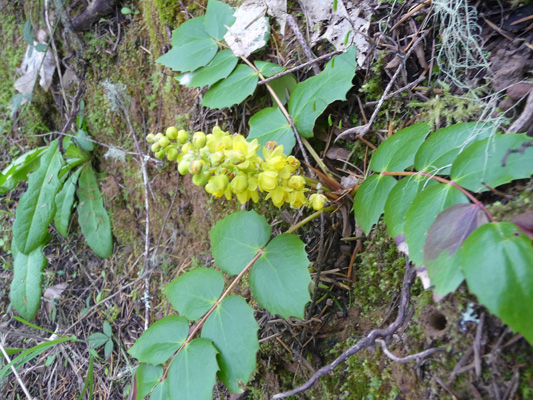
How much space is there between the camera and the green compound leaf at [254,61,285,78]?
5.49 ft

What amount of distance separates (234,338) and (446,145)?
99 centimetres

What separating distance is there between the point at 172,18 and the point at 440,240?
1.95 m

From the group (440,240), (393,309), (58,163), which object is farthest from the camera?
(58,163)

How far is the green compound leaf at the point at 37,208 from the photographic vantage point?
8.13 feet

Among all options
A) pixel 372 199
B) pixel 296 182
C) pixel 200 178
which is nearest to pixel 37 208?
pixel 200 178

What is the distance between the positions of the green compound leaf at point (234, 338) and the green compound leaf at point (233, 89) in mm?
895

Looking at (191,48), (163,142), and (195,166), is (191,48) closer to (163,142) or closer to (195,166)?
(163,142)

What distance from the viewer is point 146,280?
2.15 metres

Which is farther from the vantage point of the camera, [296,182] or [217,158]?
[296,182]

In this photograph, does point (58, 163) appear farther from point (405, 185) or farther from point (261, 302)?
point (405, 185)

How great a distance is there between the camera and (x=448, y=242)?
939 millimetres

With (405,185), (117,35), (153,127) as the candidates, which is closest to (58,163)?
(153,127)

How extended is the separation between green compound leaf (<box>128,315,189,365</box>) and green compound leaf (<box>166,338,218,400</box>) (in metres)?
0.06

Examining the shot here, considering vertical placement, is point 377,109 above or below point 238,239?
above
